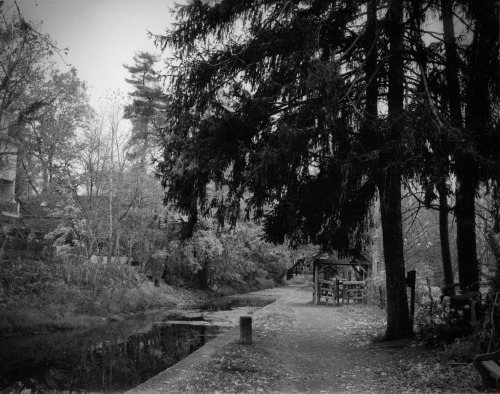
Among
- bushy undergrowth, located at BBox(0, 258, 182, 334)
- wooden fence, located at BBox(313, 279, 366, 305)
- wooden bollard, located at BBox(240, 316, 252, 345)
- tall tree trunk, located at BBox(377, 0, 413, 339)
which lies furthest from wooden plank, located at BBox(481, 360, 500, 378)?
wooden fence, located at BBox(313, 279, 366, 305)

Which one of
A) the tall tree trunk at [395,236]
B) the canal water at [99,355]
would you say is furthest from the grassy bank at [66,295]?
the tall tree trunk at [395,236]

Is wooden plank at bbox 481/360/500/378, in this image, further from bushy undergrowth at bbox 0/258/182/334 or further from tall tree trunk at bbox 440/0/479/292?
bushy undergrowth at bbox 0/258/182/334

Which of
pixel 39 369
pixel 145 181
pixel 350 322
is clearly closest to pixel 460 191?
pixel 350 322

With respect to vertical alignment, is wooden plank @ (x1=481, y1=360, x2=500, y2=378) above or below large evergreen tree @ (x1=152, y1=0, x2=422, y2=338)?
below

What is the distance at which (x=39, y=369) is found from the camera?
11.4m

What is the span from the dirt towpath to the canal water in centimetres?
170

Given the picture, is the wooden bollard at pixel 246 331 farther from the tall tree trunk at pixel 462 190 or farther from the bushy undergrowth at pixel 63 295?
the bushy undergrowth at pixel 63 295

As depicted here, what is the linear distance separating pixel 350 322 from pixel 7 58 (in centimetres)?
1713

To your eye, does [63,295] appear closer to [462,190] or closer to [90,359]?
[90,359]

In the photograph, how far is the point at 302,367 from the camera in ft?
30.1

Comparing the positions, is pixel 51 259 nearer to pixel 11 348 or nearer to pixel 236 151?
pixel 11 348

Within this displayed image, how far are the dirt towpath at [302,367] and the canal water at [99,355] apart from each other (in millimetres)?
1697

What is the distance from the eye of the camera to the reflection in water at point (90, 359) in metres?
10.3

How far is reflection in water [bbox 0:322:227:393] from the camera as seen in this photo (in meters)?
10.3
